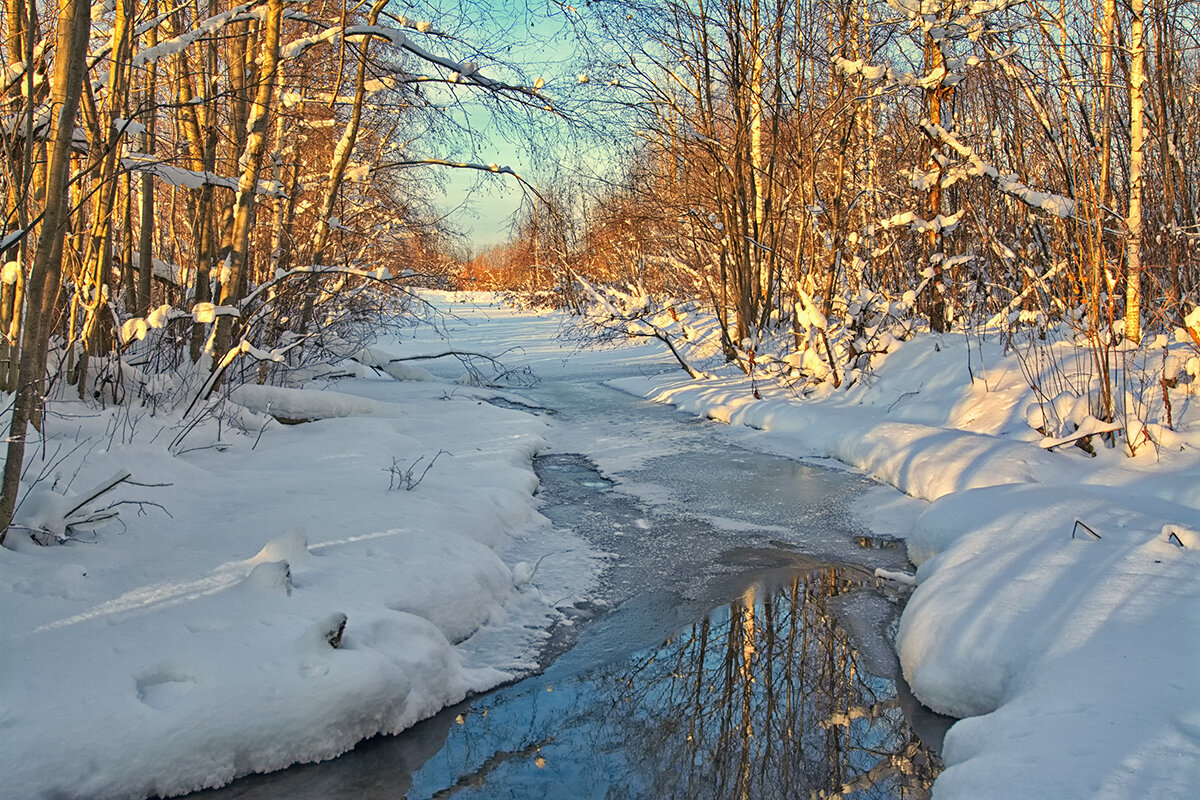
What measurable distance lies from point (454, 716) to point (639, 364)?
11.8 metres

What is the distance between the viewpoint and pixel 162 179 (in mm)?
7359

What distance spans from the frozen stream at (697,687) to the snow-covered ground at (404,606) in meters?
0.16

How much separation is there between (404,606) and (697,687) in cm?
127

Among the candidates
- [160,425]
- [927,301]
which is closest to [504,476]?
[160,425]

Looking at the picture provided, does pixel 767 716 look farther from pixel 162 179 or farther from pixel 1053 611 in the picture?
pixel 162 179

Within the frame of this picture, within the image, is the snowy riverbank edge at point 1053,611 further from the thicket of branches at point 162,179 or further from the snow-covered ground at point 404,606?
the thicket of branches at point 162,179

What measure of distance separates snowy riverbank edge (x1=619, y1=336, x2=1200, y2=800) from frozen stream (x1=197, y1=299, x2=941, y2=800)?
0.86ft

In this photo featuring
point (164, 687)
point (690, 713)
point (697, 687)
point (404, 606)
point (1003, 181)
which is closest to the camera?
point (164, 687)

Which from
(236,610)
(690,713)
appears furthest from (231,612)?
(690,713)

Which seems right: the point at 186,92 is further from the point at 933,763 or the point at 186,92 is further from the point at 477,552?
the point at 933,763

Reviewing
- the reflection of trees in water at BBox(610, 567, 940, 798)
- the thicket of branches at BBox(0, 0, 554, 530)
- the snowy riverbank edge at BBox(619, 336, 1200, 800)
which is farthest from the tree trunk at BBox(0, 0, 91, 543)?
the snowy riverbank edge at BBox(619, 336, 1200, 800)

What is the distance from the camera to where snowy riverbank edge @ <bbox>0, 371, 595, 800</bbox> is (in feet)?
8.45

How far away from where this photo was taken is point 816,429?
8180 mm

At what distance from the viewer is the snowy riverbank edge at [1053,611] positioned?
236cm
